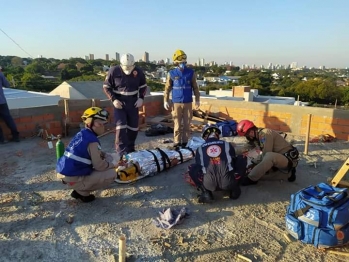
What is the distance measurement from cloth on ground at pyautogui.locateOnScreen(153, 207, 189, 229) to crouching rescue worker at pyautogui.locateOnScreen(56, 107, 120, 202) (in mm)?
823

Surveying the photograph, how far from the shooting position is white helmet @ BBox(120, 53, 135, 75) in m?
4.87

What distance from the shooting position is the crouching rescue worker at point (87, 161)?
337 cm

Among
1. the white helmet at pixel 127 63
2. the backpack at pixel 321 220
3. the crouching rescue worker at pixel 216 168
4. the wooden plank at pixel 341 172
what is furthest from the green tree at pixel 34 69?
the backpack at pixel 321 220

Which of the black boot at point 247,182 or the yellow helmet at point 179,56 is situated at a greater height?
the yellow helmet at point 179,56

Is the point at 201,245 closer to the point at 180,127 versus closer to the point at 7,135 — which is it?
the point at 180,127

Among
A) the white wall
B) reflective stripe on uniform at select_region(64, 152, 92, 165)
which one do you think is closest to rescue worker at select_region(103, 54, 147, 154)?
reflective stripe on uniform at select_region(64, 152, 92, 165)

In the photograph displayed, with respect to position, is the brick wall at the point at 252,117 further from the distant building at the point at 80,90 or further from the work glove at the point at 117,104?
the distant building at the point at 80,90

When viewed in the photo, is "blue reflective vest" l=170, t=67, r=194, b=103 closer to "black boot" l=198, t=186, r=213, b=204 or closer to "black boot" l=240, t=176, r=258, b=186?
"black boot" l=240, t=176, r=258, b=186

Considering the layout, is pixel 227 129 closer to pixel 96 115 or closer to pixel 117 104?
pixel 117 104

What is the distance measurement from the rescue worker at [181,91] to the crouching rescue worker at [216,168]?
2.24 meters

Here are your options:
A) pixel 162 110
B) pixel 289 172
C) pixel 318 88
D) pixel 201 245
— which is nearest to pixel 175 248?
pixel 201 245

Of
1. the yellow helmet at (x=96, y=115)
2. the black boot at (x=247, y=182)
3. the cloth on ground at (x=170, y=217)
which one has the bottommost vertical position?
the cloth on ground at (x=170, y=217)

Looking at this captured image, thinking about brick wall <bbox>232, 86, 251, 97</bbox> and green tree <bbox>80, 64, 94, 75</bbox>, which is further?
green tree <bbox>80, 64, 94, 75</bbox>

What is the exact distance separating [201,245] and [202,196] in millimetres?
867
